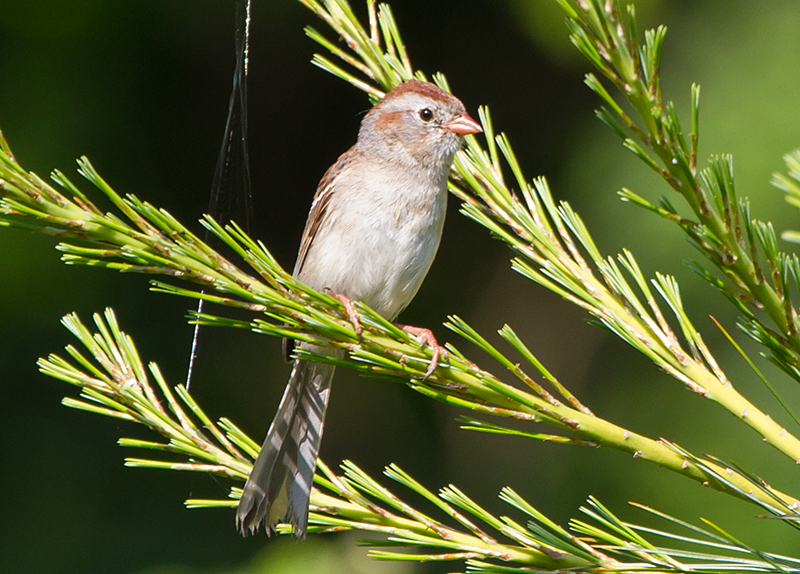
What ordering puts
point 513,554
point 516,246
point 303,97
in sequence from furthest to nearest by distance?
point 303,97 → point 516,246 → point 513,554

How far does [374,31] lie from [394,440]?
7.78 feet

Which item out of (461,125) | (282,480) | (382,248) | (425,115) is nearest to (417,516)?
(282,480)

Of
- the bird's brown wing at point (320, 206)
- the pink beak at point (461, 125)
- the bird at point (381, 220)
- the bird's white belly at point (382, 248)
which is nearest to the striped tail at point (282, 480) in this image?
the bird at point (381, 220)

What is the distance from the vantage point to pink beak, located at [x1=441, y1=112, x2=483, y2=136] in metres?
2.09

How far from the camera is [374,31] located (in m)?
1.45

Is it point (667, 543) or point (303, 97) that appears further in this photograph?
point (303, 97)

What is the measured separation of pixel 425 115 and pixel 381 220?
1.48ft

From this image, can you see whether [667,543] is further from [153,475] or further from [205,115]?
[205,115]

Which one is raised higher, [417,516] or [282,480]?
[417,516]

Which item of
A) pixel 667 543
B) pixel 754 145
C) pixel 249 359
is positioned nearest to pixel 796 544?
pixel 667 543

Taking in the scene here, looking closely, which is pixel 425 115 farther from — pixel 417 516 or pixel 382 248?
pixel 417 516

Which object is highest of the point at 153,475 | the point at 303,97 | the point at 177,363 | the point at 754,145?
the point at 754,145

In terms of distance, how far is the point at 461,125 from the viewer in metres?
2.14

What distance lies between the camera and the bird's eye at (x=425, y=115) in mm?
2237
